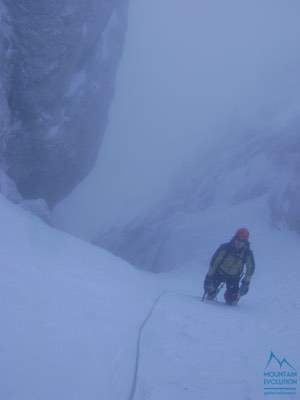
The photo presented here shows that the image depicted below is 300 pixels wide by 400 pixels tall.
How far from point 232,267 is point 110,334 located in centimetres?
472

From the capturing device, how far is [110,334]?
241 inches

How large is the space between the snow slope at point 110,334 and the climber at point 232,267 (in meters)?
0.51

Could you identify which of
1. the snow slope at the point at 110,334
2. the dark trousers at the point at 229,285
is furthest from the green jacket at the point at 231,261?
the snow slope at the point at 110,334

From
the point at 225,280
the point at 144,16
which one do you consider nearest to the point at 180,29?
the point at 144,16

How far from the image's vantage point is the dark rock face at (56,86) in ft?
59.4

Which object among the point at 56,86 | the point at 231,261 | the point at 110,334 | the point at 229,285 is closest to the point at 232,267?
the point at 231,261

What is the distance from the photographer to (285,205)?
1888 centimetres

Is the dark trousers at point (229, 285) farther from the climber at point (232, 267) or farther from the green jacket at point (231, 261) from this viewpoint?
the green jacket at point (231, 261)

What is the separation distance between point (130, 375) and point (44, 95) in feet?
54.5

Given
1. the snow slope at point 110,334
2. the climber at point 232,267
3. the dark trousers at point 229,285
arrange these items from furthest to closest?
1. the dark trousers at point 229,285
2. the climber at point 232,267
3. the snow slope at point 110,334

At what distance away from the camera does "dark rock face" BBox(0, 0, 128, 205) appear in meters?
18.1

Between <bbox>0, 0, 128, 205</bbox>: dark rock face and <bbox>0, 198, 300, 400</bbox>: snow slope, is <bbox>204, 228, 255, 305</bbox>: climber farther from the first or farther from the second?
<bbox>0, 0, 128, 205</bbox>: dark rock face

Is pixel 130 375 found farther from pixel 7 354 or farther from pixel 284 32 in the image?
pixel 284 32

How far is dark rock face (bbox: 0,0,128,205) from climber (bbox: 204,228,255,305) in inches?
494
